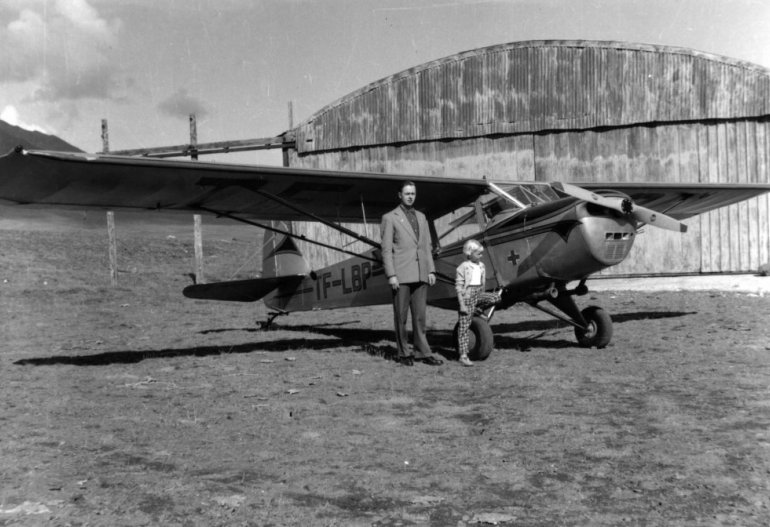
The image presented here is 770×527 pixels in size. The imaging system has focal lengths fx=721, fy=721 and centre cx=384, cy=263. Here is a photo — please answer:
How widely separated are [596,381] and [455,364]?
187 centimetres

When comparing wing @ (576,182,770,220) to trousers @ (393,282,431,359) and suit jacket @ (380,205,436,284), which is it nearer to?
suit jacket @ (380,205,436,284)

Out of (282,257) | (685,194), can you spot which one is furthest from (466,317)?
(685,194)

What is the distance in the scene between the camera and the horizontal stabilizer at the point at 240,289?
10.5 metres

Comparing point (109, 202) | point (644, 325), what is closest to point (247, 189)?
point (109, 202)

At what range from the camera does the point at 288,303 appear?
41.6 ft

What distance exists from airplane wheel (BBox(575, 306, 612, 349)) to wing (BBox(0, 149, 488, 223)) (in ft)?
7.26

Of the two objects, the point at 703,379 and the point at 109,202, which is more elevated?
the point at 109,202

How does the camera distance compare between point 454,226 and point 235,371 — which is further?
point 454,226

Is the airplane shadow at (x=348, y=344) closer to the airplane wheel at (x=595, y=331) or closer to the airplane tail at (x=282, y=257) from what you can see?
the airplane wheel at (x=595, y=331)

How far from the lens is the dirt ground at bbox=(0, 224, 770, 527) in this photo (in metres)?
3.61

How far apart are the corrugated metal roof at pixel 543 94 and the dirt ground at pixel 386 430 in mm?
6708

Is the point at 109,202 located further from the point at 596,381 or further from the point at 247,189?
the point at 596,381

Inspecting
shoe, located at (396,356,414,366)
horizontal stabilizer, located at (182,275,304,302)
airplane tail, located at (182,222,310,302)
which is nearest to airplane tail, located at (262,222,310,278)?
airplane tail, located at (182,222,310,302)

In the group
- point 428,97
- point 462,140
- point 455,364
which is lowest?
point 455,364
